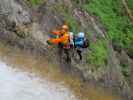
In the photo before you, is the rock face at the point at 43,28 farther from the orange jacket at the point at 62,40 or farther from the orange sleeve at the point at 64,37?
the orange sleeve at the point at 64,37

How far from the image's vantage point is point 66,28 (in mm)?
16719

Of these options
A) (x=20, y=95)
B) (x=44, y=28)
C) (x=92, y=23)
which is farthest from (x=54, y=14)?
(x=20, y=95)

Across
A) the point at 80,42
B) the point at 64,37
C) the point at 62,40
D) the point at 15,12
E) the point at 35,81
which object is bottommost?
the point at 35,81

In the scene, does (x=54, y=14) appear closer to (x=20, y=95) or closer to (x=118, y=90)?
(x=118, y=90)

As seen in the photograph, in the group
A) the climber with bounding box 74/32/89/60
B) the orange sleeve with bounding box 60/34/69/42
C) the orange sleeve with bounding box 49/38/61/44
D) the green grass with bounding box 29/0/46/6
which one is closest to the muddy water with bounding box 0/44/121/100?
the orange sleeve with bounding box 49/38/61/44

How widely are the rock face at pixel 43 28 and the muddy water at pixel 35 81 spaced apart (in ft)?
1.95

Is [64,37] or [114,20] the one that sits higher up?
[114,20]

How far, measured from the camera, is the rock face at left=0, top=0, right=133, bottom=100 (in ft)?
53.7

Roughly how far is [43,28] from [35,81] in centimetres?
311

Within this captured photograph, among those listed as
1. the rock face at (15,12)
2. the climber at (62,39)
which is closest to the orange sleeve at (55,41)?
the climber at (62,39)

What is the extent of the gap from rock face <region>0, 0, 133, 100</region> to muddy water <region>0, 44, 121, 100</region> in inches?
23.5

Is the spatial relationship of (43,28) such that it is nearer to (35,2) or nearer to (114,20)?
(35,2)

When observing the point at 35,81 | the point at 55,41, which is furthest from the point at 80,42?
the point at 35,81

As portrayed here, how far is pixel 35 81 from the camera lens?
47.8ft
